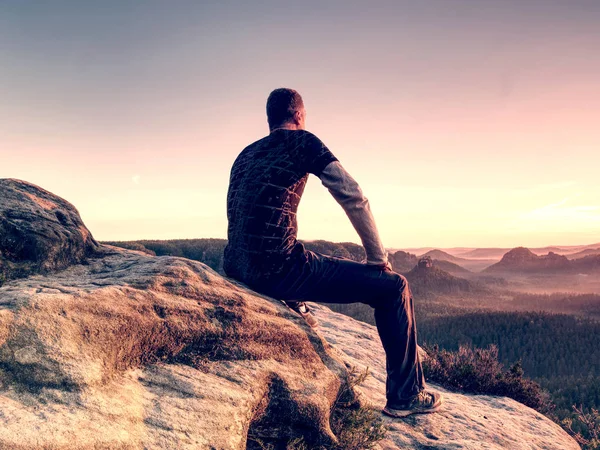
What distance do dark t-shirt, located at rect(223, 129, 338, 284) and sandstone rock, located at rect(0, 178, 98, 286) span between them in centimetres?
187

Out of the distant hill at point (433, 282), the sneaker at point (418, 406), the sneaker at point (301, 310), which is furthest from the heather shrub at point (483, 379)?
the distant hill at point (433, 282)

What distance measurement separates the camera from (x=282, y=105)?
5023 millimetres

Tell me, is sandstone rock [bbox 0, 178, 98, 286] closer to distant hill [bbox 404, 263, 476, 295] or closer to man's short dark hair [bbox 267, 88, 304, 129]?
man's short dark hair [bbox 267, 88, 304, 129]

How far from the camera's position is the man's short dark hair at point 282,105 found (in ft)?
16.5

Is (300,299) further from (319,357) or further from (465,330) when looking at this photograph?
(465,330)

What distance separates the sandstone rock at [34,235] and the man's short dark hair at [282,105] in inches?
104

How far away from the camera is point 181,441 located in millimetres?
3105

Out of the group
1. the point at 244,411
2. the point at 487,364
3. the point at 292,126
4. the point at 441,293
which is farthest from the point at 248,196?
the point at 441,293

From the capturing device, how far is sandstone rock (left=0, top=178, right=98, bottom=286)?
4.71 metres

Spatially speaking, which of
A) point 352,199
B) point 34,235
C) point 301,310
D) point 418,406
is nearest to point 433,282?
point 418,406

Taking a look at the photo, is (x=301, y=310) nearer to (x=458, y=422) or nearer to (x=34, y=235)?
(x=458, y=422)

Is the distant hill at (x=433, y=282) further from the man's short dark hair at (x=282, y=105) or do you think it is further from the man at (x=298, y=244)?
the man's short dark hair at (x=282, y=105)

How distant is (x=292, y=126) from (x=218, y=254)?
24.3 metres

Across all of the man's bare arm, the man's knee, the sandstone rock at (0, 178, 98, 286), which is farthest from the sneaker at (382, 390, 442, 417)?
the sandstone rock at (0, 178, 98, 286)
